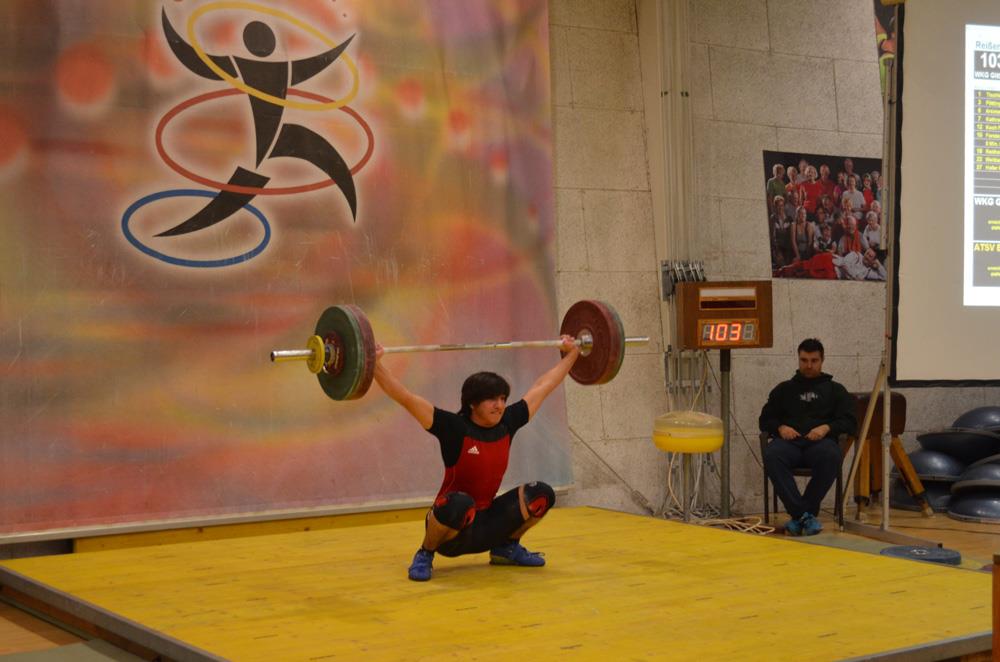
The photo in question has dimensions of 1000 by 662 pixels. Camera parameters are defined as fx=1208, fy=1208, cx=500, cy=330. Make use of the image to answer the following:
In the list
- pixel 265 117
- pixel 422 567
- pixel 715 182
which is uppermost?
pixel 265 117

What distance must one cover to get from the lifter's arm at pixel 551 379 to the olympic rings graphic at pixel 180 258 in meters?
1.76

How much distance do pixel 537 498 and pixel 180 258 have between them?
2170 mm

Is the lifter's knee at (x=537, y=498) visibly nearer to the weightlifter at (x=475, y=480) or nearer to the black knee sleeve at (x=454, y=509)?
the weightlifter at (x=475, y=480)

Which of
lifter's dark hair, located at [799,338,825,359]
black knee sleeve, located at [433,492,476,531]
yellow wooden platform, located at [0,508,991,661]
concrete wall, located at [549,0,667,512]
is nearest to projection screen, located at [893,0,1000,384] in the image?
lifter's dark hair, located at [799,338,825,359]

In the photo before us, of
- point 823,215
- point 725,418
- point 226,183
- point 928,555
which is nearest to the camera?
point 928,555

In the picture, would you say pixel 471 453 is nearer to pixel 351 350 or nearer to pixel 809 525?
pixel 351 350

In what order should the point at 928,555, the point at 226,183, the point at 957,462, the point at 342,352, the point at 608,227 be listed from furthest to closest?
1. the point at 957,462
2. the point at 608,227
3. the point at 226,183
4. the point at 928,555
5. the point at 342,352

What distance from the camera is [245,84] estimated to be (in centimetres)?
562

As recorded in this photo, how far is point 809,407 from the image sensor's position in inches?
249

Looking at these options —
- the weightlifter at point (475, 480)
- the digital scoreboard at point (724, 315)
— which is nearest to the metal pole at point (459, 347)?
the weightlifter at point (475, 480)

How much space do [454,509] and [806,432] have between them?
2808 millimetres

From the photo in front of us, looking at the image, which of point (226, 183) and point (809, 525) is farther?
point (809, 525)

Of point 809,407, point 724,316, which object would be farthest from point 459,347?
point 809,407

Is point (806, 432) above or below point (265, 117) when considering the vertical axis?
below
